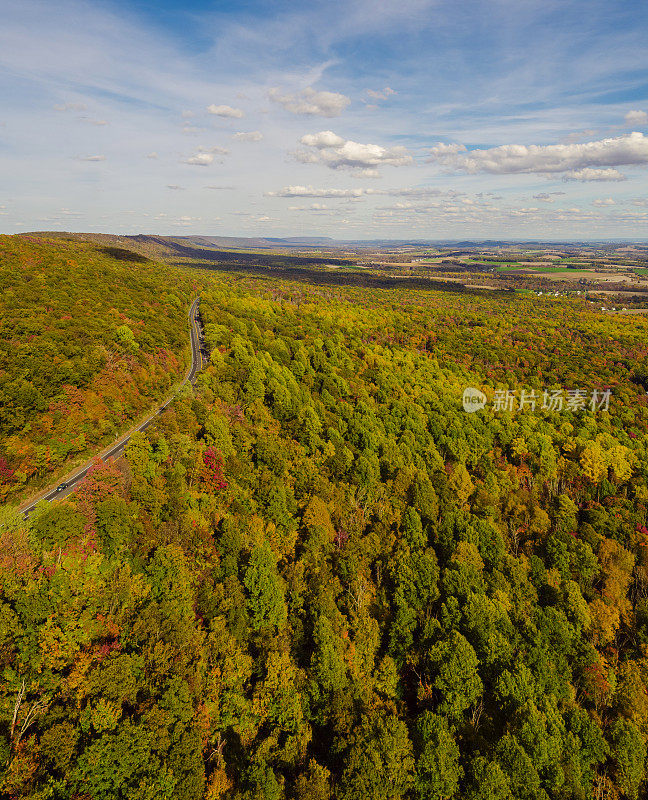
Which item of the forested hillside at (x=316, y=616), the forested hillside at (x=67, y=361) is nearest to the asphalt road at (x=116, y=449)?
the forested hillside at (x=67, y=361)

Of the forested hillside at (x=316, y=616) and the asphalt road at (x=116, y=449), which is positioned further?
the asphalt road at (x=116, y=449)

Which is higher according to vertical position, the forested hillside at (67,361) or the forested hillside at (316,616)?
the forested hillside at (67,361)

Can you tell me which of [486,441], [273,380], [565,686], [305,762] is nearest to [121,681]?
[305,762]

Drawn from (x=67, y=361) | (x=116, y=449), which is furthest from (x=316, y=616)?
(x=67, y=361)

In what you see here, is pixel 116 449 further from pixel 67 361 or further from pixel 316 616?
pixel 316 616

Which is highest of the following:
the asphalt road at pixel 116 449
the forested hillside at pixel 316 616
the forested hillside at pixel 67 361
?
the forested hillside at pixel 67 361

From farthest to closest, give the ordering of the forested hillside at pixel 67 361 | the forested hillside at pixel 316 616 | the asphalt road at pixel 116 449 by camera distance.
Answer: the forested hillside at pixel 67 361
the asphalt road at pixel 116 449
the forested hillside at pixel 316 616

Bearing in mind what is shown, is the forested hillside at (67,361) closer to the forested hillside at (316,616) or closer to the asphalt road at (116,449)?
the asphalt road at (116,449)
